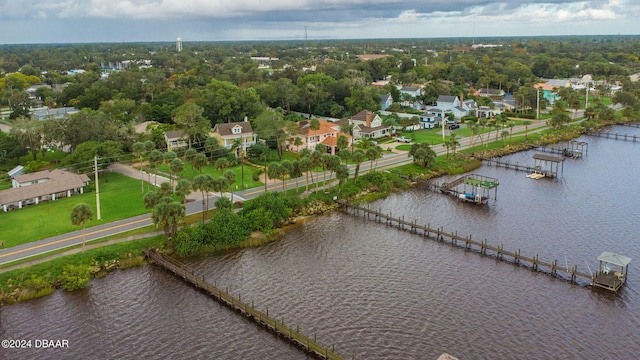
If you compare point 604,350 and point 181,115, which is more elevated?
point 181,115

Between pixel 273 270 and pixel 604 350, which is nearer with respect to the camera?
pixel 604 350

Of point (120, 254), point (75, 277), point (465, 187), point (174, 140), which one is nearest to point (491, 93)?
point (465, 187)

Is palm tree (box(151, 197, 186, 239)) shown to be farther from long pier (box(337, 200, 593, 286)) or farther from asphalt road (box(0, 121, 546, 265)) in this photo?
long pier (box(337, 200, 593, 286))

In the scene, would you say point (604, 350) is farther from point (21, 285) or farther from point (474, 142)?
point (474, 142)

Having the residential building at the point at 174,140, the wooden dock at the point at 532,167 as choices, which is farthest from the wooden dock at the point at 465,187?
the residential building at the point at 174,140

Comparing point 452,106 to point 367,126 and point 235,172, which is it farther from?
point 235,172

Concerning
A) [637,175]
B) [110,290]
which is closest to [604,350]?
[110,290]

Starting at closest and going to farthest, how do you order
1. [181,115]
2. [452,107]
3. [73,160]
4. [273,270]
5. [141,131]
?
1. [273,270]
2. [73,160]
3. [181,115]
4. [141,131]
5. [452,107]
